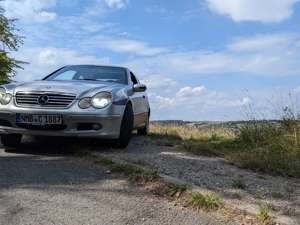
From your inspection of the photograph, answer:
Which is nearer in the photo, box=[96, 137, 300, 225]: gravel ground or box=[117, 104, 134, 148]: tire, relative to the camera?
box=[96, 137, 300, 225]: gravel ground

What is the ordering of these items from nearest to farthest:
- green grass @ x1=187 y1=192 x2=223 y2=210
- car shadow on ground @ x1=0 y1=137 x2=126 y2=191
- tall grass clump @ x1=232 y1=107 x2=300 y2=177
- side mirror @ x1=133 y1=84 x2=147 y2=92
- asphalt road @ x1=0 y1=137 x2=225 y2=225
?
asphalt road @ x1=0 y1=137 x2=225 y2=225 < green grass @ x1=187 y1=192 x2=223 y2=210 < car shadow on ground @ x1=0 y1=137 x2=126 y2=191 < tall grass clump @ x1=232 y1=107 x2=300 y2=177 < side mirror @ x1=133 y1=84 x2=147 y2=92

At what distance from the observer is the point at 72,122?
7.46m

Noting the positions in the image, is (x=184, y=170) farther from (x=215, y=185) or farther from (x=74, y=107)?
(x=74, y=107)

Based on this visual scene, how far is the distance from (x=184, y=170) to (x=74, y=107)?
206 centimetres

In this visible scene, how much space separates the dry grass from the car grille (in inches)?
78.3

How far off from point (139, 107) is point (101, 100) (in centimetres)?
215

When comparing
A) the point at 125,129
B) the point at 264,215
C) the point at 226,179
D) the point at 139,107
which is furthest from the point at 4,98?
the point at 264,215

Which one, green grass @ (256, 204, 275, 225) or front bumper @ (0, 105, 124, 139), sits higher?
front bumper @ (0, 105, 124, 139)

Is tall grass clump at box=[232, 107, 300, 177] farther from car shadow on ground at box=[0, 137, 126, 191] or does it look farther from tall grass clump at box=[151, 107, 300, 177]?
car shadow on ground at box=[0, 137, 126, 191]

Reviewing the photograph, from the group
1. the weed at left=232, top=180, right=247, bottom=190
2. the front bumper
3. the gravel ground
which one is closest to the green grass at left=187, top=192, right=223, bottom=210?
the gravel ground

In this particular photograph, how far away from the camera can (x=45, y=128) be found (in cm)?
750

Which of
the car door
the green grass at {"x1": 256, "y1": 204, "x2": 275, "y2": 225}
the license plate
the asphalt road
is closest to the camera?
the green grass at {"x1": 256, "y1": 204, "x2": 275, "y2": 225}

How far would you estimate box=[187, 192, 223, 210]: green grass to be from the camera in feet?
15.1

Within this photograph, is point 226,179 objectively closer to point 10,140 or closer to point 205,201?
point 205,201
